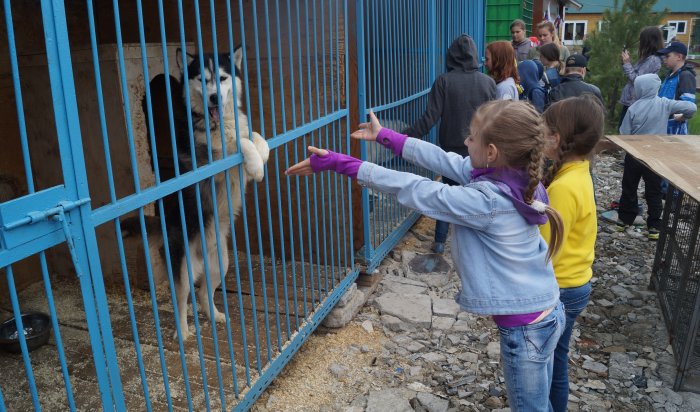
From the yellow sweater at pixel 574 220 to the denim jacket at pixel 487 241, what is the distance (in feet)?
1.18

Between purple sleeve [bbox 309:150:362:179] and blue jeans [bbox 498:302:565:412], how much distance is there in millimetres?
895

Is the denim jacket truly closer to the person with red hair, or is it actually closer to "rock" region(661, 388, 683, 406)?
"rock" region(661, 388, 683, 406)

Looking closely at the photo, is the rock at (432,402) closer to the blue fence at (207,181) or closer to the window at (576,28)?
the blue fence at (207,181)

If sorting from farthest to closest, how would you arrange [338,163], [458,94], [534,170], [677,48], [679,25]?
[679,25], [677,48], [458,94], [338,163], [534,170]

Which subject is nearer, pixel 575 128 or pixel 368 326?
pixel 575 128

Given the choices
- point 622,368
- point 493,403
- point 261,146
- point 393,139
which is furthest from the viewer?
point 622,368

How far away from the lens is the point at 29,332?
3400 millimetres

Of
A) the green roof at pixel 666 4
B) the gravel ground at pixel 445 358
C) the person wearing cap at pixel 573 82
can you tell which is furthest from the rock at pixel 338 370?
the green roof at pixel 666 4

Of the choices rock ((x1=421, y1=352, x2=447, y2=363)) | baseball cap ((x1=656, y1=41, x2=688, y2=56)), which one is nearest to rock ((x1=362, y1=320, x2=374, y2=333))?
rock ((x1=421, y1=352, x2=447, y2=363))

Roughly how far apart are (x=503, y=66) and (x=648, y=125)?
6.20ft

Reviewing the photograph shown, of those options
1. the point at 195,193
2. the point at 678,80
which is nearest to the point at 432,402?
the point at 195,193

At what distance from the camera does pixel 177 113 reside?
13.4ft

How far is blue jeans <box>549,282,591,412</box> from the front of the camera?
8.51ft

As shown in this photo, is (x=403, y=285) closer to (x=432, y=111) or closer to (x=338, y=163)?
(x=432, y=111)
